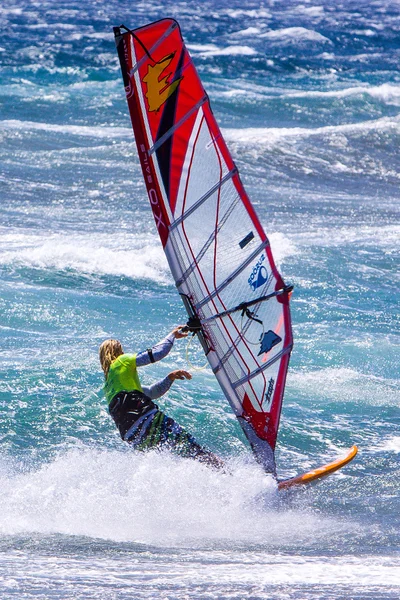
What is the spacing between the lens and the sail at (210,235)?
619 cm

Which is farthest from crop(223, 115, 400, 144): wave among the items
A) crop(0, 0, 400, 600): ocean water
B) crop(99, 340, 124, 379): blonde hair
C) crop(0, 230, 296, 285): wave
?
crop(99, 340, 124, 379): blonde hair

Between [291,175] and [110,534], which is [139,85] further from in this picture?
[291,175]

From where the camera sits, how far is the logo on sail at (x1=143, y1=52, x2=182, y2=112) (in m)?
6.14

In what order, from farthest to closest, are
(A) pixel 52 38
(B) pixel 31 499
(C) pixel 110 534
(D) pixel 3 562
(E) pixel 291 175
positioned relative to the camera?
(A) pixel 52 38 → (E) pixel 291 175 → (B) pixel 31 499 → (C) pixel 110 534 → (D) pixel 3 562

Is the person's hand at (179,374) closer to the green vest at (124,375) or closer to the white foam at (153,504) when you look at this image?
the green vest at (124,375)

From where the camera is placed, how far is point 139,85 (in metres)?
6.16

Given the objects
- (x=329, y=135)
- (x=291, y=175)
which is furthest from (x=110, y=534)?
(x=329, y=135)

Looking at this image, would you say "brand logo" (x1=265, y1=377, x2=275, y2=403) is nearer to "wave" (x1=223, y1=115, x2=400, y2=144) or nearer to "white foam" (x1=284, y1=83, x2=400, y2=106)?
"wave" (x1=223, y1=115, x2=400, y2=144)

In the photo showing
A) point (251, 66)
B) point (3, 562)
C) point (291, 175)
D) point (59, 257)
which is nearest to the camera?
point (3, 562)

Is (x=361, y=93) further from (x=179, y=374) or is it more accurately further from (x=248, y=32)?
(x=179, y=374)

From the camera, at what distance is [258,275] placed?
6.48 metres

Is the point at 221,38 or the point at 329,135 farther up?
the point at 221,38

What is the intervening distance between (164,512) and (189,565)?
96 cm

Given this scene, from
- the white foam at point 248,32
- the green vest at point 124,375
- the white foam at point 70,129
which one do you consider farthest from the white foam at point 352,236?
the white foam at point 248,32
